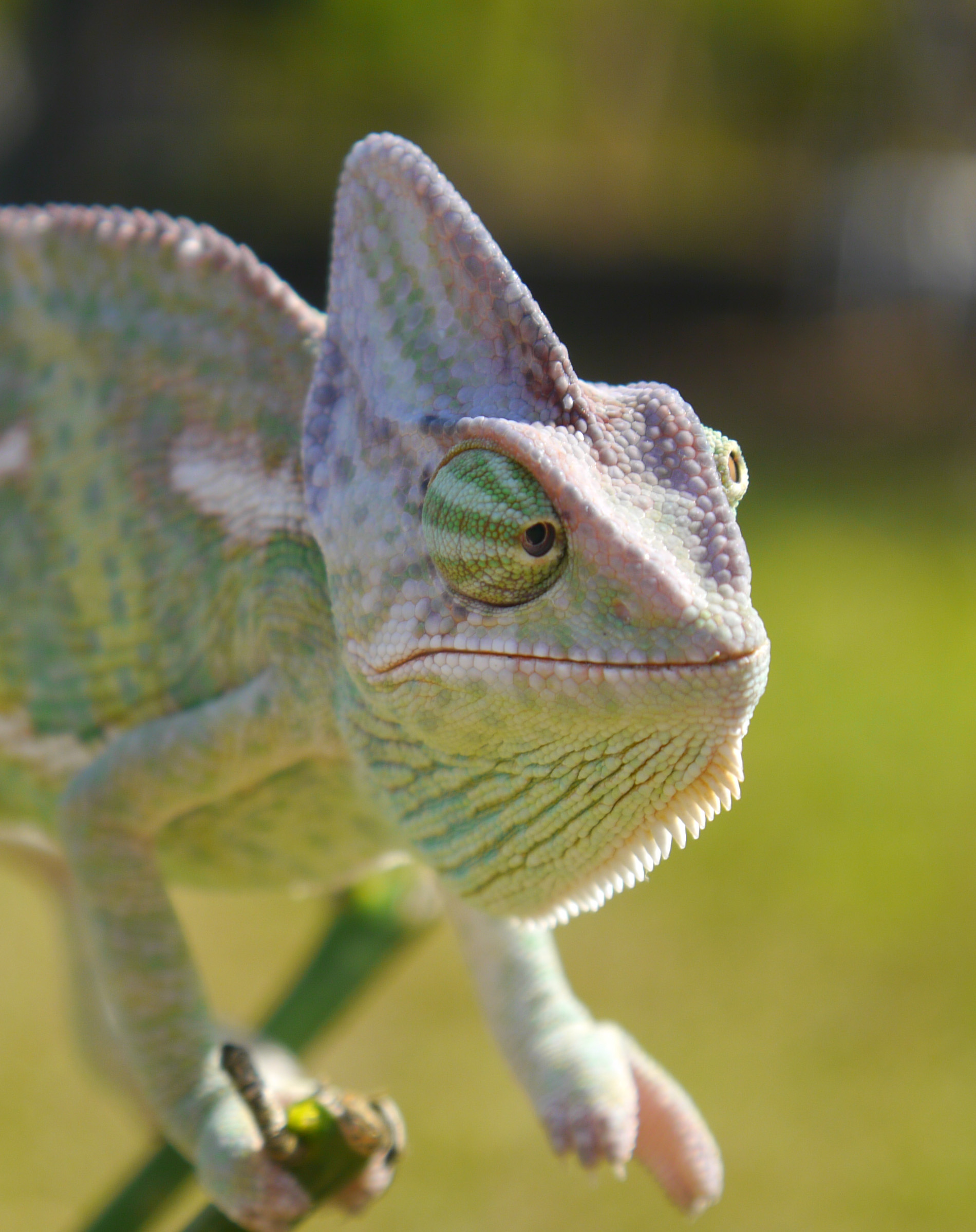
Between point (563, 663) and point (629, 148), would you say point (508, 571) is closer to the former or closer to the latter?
point (563, 663)

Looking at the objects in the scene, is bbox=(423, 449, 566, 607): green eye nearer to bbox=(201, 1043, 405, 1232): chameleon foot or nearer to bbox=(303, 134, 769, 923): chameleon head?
bbox=(303, 134, 769, 923): chameleon head

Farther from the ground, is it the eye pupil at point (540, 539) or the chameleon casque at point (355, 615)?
the eye pupil at point (540, 539)

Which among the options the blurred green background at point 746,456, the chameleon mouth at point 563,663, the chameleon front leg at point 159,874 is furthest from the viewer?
the blurred green background at point 746,456

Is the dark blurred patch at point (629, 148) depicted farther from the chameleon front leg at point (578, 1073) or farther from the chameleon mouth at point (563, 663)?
the chameleon mouth at point (563, 663)

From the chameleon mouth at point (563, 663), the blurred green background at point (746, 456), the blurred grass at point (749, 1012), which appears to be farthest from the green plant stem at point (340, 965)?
the blurred grass at point (749, 1012)

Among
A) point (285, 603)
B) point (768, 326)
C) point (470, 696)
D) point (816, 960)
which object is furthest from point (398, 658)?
point (768, 326)

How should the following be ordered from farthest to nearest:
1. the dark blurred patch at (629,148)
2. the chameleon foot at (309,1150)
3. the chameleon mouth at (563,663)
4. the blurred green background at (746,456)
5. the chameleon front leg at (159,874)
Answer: the dark blurred patch at (629,148) → the blurred green background at (746,456) → the chameleon front leg at (159,874) → the chameleon foot at (309,1150) → the chameleon mouth at (563,663)
